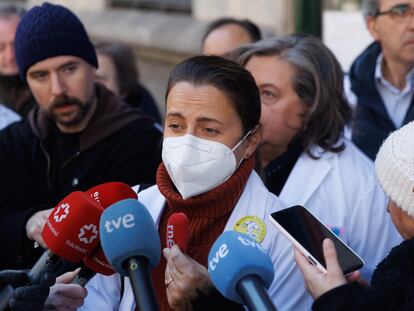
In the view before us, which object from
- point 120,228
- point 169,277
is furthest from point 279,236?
→ point 120,228

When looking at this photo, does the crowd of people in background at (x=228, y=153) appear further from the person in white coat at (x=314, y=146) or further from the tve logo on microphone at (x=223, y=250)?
the tve logo on microphone at (x=223, y=250)

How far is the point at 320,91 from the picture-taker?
3.15 metres

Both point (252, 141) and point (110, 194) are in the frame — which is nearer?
point (110, 194)

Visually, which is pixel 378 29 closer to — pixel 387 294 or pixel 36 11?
pixel 36 11

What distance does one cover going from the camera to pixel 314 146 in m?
3.10

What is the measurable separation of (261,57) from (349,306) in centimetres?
154

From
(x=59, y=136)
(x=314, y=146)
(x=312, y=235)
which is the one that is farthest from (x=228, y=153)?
(x=59, y=136)

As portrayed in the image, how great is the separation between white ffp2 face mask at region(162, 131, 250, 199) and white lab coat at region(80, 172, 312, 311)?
0.40ft

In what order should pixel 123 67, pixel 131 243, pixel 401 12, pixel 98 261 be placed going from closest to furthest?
pixel 131 243
pixel 98 261
pixel 401 12
pixel 123 67

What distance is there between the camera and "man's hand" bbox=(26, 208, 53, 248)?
9.39ft

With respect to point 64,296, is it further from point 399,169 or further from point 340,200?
point 340,200

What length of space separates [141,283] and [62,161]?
64.3 inches

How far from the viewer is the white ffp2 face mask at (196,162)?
2.30 meters

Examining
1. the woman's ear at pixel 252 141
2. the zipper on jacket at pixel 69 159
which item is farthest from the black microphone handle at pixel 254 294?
the zipper on jacket at pixel 69 159
